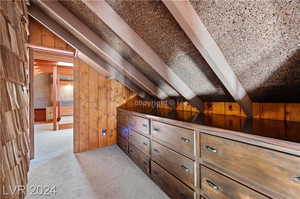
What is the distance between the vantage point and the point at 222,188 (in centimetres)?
95

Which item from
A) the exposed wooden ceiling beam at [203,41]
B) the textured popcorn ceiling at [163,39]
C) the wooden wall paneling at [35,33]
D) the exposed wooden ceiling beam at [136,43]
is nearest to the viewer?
the exposed wooden ceiling beam at [203,41]

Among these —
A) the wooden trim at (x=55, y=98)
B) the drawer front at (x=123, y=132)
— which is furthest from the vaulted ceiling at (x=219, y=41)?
the wooden trim at (x=55, y=98)

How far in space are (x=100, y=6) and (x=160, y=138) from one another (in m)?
1.51

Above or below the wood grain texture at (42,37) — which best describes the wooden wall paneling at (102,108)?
below

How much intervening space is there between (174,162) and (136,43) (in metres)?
1.34

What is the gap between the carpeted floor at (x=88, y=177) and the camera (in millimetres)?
1521

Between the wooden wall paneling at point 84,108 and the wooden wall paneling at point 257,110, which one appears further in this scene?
the wooden wall paneling at point 84,108

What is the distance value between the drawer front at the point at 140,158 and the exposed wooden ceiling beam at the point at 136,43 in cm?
107

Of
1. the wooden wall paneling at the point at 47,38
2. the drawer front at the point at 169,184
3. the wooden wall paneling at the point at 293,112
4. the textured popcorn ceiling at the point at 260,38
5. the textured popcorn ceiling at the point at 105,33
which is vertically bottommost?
the drawer front at the point at 169,184

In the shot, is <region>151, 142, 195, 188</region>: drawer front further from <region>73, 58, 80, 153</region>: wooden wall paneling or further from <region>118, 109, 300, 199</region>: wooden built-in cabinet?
<region>73, 58, 80, 153</region>: wooden wall paneling

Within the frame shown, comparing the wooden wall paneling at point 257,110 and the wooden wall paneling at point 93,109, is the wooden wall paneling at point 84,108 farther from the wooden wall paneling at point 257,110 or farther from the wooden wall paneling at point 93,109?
the wooden wall paneling at point 257,110

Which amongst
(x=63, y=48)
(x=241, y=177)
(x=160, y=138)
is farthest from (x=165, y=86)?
(x=63, y=48)

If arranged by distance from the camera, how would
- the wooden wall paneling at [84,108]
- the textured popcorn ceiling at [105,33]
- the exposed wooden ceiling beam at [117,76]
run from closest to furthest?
1. the textured popcorn ceiling at [105,33]
2. the exposed wooden ceiling beam at [117,76]
3. the wooden wall paneling at [84,108]

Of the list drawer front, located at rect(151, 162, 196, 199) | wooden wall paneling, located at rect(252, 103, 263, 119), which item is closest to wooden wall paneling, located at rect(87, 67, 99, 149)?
drawer front, located at rect(151, 162, 196, 199)
